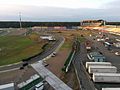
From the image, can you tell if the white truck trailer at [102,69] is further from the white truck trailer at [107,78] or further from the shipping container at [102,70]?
the white truck trailer at [107,78]

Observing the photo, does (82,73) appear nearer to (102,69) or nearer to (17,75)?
(102,69)

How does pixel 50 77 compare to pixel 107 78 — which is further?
pixel 50 77

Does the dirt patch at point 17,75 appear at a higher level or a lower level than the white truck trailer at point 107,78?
lower

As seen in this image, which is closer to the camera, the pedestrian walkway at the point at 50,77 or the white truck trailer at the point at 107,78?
the pedestrian walkway at the point at 50,77

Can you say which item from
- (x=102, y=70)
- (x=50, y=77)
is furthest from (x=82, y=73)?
(x=50, y=77)

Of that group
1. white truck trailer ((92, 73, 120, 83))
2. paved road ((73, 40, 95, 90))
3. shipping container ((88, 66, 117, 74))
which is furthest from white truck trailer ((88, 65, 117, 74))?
white truck trailer ((92, 73, 120, 83))

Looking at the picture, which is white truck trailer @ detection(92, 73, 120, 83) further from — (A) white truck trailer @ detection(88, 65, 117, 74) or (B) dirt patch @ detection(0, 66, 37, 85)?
(B) dirt patch @ detection(0, 66, 37, 85)

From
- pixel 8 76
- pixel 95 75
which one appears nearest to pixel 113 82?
pixel 95 75

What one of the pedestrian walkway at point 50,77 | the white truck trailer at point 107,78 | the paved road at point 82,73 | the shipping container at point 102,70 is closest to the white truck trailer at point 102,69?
the shipping container at point 102,70

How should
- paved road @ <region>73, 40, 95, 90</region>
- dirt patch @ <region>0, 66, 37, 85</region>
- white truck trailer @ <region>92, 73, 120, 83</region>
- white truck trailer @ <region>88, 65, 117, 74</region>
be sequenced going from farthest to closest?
white truck trailer @ <region>88, 65, 117, 74</region>, dirt patch @ <region>0, 66, 37, 85</region>, white truck trailer @ <region>92, 73, 120, 83</region>, paved road @ <region>73, 40, 95, 90</region>
